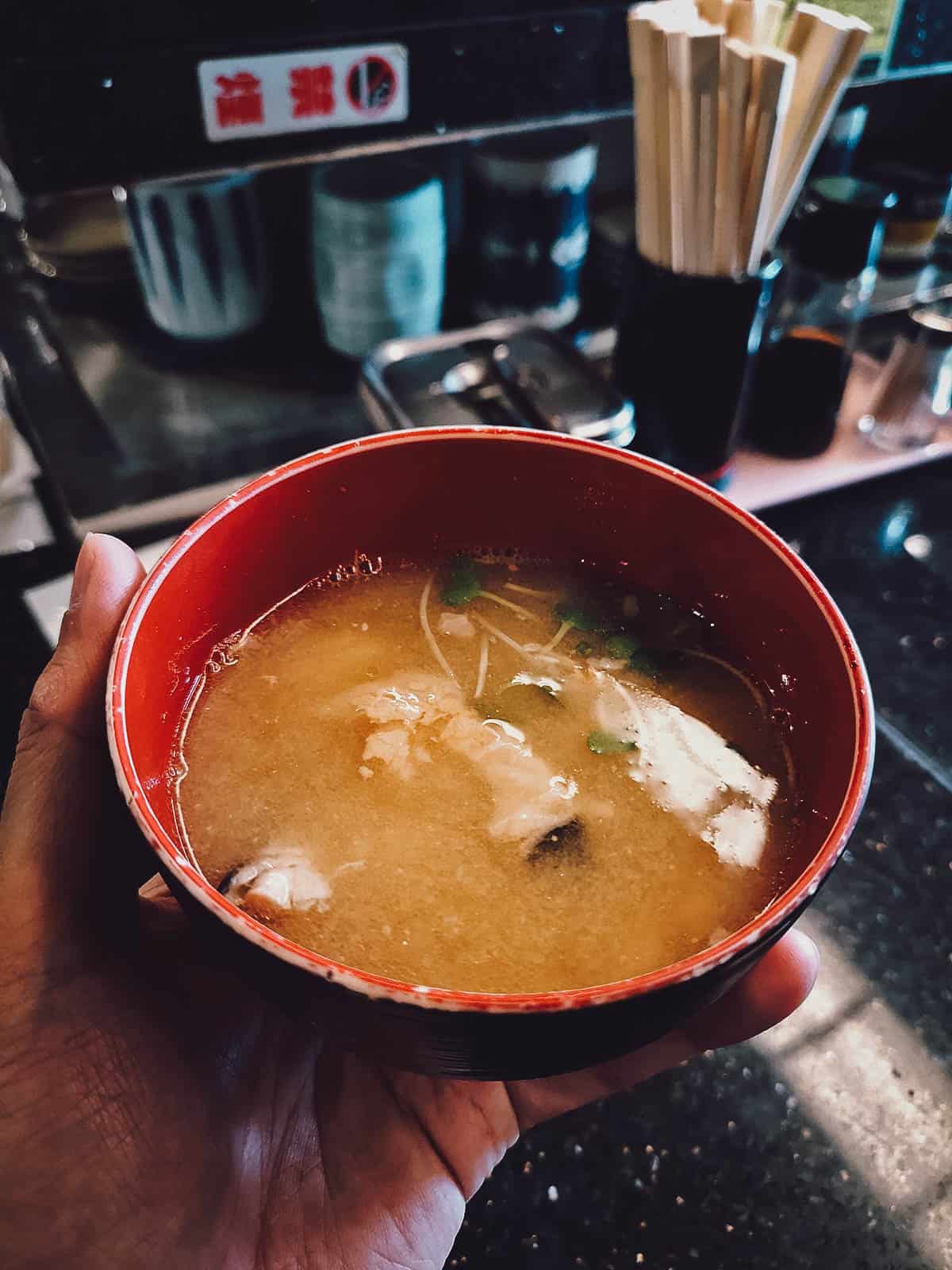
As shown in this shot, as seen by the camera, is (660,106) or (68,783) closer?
(68,783)

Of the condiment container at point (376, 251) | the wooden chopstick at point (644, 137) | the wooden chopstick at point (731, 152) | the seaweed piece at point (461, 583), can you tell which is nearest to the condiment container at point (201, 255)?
the condiment container at point (376, 251)

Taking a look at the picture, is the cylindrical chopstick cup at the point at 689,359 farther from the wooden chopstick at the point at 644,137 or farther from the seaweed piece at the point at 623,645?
the seaweed piece at the point at 623,645

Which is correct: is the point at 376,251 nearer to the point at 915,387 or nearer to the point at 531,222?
the point at 531,222

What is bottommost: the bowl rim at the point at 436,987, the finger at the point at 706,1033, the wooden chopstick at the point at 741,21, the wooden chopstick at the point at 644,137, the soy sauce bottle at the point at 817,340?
the finger at the point at 706,1033

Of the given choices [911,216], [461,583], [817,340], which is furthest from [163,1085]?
[911,216]

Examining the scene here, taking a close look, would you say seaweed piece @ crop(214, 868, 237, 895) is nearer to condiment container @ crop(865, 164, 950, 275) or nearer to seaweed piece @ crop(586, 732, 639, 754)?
seaweed piece @ crop(586, 732, 639, 754)

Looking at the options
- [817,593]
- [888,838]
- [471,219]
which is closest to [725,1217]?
[888,838]
